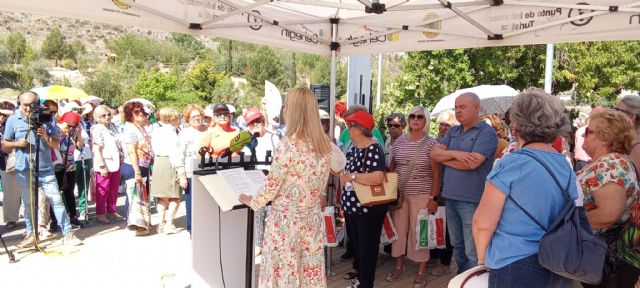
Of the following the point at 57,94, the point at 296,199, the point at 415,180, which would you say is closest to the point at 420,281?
the point at 415,180

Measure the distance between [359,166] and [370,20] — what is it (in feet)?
6.41

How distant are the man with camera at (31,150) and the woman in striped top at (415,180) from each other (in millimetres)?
3872

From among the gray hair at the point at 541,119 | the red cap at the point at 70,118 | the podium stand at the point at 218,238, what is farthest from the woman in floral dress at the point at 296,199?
the red cap at the point at 70,118

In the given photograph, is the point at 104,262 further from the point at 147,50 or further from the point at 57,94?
the point at 147,50

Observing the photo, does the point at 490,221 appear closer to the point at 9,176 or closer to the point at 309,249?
the point at 309,249

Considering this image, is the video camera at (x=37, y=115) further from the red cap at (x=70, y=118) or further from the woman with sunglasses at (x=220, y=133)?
the woman with sunglasses at (x=220, y=133)

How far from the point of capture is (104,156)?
6590 millimetres

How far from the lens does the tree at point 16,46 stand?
51031mm

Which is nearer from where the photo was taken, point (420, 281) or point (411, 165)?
A: point (411, 165)

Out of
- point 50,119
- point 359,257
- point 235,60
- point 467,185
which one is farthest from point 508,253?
point 235,60

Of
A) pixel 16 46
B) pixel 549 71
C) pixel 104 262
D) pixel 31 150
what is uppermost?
pixel 16 46

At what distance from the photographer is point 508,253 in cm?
211

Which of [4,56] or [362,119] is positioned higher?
[4,56]

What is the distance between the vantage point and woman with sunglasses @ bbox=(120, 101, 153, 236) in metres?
6.27
